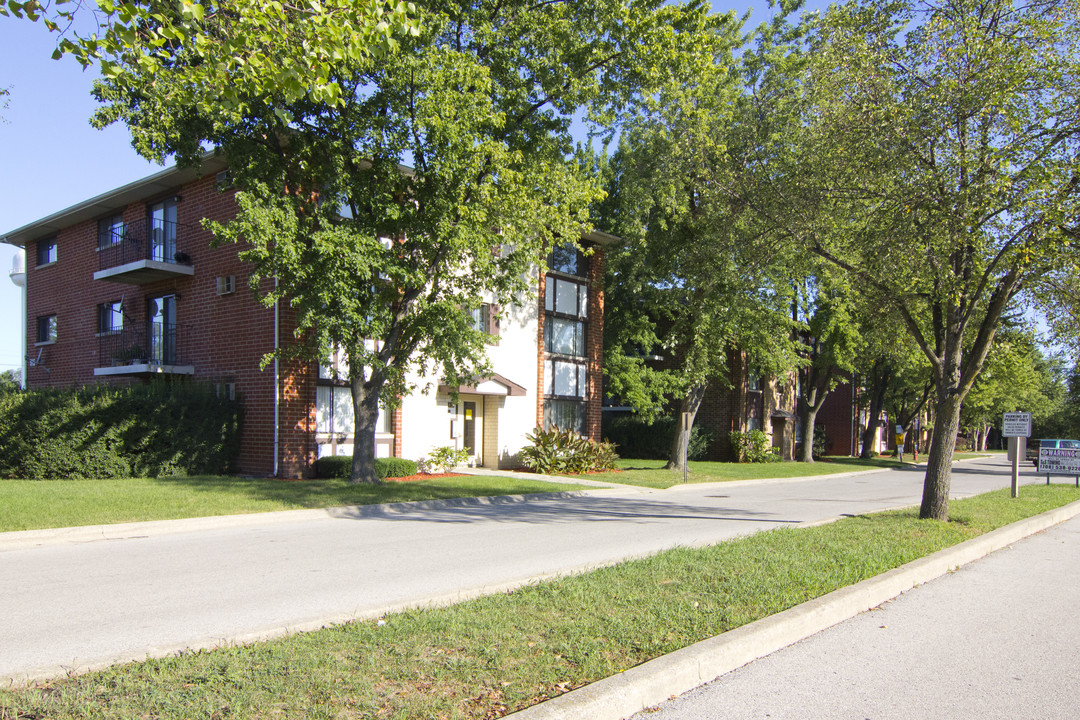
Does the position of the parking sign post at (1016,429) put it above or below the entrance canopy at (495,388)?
below

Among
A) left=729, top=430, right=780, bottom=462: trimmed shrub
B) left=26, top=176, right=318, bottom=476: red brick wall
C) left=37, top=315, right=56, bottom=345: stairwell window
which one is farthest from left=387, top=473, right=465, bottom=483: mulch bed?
left=729, top=430, right=780, bottom=462: trimmed shrub

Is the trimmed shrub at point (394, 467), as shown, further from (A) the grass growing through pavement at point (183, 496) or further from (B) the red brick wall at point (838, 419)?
(B) the red brick wall at point (838, 419)

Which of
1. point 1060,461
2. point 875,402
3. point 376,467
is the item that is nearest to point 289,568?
point 376,467

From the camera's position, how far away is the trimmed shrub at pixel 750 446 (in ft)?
110

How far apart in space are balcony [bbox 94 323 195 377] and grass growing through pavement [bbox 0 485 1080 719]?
56.0 ft

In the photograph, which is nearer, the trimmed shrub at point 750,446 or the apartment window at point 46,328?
the apartment window at point 46,328

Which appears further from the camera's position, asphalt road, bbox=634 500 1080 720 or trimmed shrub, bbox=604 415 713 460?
trimmed shrub, bbox=604 415 713 460

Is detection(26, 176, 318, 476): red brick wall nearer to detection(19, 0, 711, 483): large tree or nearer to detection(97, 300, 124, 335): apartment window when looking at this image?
detection(97, 300, 124, 335): apartment window

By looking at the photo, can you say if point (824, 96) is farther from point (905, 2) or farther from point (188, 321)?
point (188, 321)

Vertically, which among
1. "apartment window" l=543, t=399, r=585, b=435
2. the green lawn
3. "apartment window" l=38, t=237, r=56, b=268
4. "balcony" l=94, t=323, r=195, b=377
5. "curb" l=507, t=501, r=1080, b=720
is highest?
"apartment window" l=38, t=237, r=56, b=268

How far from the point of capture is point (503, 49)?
16.0m

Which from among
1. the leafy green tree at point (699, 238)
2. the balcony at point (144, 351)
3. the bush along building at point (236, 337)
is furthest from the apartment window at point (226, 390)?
the leafy green tree at point (699, 238)

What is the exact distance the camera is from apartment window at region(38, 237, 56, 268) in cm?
2618

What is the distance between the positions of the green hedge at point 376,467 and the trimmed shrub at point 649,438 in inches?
612
